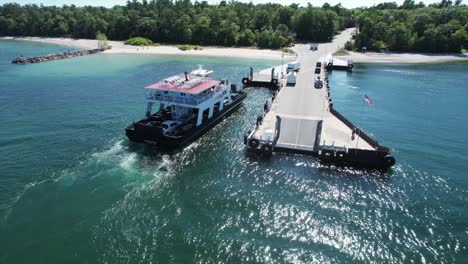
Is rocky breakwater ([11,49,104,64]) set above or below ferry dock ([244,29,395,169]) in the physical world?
above

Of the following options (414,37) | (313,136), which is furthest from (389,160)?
(414,37)

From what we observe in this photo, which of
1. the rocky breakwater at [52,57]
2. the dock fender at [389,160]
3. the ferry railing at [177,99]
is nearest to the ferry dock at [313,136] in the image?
the dock fender at [389,160]

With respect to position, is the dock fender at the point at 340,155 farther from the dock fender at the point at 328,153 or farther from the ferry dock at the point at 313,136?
the dock fender at the point at 328,153

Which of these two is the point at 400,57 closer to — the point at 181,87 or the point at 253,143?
the point at 181,87

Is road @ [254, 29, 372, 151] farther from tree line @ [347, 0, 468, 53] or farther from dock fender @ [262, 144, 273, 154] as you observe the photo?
tree line @ [347, 0, 468, 53]

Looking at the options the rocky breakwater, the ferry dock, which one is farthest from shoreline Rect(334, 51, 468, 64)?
the rocky breakwater

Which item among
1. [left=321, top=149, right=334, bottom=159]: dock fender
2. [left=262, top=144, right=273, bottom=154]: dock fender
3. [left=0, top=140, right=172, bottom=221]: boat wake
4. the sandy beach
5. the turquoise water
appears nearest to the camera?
the turquoise water

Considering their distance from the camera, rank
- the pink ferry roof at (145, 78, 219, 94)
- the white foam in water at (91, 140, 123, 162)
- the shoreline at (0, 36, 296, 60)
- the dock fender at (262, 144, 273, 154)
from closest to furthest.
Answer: the white foam in water at (91, 140, 123, 162), the dock fender at (262, 144, 273, 154), the pink ferry roof at (145, 78, 219, 94), the shoreline at (0, 36, 296, 60)
